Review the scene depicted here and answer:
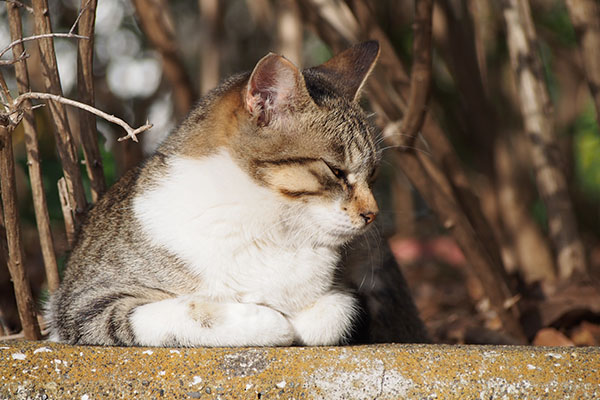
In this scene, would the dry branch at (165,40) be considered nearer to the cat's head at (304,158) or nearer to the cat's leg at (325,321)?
the cat's head at (304,158)

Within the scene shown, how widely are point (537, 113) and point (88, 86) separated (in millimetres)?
2144

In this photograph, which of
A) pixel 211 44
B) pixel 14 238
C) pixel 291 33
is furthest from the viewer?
pixel 211 44

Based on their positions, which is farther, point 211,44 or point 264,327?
point 211,44

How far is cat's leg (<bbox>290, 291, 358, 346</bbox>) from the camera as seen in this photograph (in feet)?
6.81

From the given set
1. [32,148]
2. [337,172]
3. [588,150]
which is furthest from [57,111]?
[588,150]

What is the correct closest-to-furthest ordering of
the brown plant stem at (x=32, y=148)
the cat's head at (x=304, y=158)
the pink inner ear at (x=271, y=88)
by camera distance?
the pink inner ear at (x=271, y=88)
the cat's head at (x=304, y=158)
the brown plant stem at (x=32, y=148)

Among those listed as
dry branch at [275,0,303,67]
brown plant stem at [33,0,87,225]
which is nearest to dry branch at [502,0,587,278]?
dry branch at [275,0,303,67]

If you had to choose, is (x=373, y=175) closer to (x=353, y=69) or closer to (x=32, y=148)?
(x=353, y=69)

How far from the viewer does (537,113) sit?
334 centimetres

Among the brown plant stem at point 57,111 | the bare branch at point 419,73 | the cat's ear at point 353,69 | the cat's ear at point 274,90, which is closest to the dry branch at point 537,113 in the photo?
the bare branch at point 419,73

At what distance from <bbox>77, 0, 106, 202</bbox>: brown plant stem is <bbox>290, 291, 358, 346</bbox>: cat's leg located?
3.42 feet

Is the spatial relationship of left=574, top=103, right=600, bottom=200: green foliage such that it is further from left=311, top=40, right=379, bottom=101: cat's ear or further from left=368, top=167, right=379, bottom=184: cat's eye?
left=368, top=167, right=379, bottom=184: cat's eye

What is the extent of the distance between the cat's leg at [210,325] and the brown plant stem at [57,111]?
772 mm

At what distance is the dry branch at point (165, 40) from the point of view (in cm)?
327
